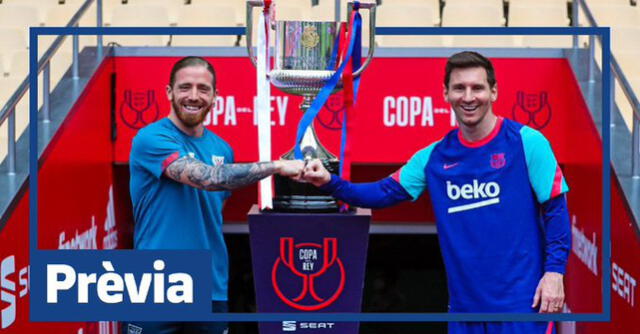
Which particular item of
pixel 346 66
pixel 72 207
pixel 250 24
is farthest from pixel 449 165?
pixel 72 207

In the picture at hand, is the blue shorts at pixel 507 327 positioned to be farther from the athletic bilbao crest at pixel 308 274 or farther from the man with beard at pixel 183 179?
the man with beard at pixel 183 179

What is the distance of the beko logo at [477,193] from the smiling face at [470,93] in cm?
15

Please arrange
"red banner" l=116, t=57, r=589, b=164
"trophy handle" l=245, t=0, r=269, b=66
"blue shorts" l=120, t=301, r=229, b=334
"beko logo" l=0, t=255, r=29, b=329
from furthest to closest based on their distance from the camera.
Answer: "red banner" l=116, t=57, r=589, b=164 → "beko logo" l=0, t=255, r=29, b=329 → "blue shorts" l=120, t=301, r=229, b=334 → "trophy handle" l=245, t=0, r=269, b=66

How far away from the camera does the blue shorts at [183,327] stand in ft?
7.95

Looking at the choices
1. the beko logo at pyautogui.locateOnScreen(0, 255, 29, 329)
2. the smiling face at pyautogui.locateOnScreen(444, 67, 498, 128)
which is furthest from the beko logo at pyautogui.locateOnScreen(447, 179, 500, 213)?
the beko logo at pyautogui.locateOnScreen(0, 255, 29, 329)

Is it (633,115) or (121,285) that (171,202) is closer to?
(121,285)

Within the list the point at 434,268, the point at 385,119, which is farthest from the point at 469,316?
the point at 434,268

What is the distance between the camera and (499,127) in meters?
2.27

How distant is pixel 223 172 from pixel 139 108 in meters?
1.90

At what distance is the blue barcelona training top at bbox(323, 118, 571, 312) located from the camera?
7.23 ft

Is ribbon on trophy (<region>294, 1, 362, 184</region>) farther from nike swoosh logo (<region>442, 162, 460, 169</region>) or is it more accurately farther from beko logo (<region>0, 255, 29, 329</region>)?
beko logo (<region>0, 255, 29, 329</region>)

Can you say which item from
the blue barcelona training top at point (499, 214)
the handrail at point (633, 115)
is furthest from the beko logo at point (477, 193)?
the handrail at point (633, 115)

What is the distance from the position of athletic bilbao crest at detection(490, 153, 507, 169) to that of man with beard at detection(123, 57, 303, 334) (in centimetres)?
62

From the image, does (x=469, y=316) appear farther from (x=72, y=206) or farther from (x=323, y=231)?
(x=72, y=206)
